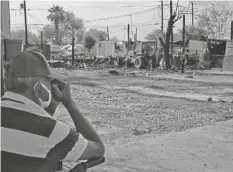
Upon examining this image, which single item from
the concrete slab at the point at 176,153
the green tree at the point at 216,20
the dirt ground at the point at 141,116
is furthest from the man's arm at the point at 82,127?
the green tree at the point at 216,20

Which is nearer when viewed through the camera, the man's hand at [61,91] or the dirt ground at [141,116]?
the man's hand at [61,91]

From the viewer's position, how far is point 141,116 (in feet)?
28.0

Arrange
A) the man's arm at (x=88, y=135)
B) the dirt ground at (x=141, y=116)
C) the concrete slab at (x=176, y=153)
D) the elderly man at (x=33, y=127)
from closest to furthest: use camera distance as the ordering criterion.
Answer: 1. the elderly man at (x=33, y=127)
2. the man's arm at (x=88, y=135)
3. the concrete slab at (x=176, y=153)
4. the dirt ground at (x=141, y=116)

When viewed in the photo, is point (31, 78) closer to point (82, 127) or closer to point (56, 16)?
point (82, 127)

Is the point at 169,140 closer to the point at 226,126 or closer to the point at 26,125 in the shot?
the point at 226,126

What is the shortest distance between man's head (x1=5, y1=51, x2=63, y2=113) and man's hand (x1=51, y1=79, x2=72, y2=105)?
1.4 inches

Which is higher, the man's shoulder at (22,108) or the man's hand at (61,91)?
the man's hand at (61,91)

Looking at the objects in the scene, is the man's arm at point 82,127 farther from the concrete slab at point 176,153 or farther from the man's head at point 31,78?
the concrete slab at point 176,153

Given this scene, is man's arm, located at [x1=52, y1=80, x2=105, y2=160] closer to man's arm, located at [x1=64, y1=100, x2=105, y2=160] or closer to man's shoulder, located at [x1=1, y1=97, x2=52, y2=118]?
man's arm, located at [x1=64, y1=100, x2=105, y2=160]

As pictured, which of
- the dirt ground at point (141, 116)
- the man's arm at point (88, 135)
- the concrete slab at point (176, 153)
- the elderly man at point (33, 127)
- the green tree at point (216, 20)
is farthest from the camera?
the green tree at point (216, 20)

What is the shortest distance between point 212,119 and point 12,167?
670cm

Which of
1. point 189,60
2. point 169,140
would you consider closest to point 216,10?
point 189,60

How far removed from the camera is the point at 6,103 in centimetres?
173

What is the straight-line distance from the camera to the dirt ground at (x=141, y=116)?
16.0ft
